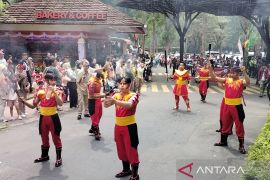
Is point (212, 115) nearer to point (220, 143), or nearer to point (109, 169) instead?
point (220, 143)

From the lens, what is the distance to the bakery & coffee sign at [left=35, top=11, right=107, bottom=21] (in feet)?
75.0

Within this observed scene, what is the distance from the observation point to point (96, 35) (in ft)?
80.7

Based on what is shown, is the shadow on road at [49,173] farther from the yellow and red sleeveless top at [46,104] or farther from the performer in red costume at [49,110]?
the yellow and red sleeveless top at [46,104]

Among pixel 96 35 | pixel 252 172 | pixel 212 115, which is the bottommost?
pixel 212 115

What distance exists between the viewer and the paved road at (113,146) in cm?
642

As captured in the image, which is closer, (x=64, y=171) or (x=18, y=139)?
(x=64, y=171)

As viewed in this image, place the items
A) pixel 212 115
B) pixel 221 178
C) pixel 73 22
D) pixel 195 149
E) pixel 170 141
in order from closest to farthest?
pixel 221 178
pixel 195 149
pixel 170 141
pixel 212 115
pixel 73 22

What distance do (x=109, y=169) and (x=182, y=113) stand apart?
580 centimetres

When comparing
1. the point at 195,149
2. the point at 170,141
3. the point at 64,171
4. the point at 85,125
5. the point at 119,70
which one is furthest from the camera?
the point at 119,70

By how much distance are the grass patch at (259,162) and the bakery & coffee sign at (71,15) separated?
19038 millimetres

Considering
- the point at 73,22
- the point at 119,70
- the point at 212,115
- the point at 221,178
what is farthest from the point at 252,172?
the point at 73,22

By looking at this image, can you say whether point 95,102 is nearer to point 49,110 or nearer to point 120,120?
point 49,110

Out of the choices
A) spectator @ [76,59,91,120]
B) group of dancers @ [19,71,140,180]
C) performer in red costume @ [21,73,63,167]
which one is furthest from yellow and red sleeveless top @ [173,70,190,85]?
performer in red costume @ [21,73,63,167]

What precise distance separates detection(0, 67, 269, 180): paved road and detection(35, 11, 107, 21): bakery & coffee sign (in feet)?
39.1
